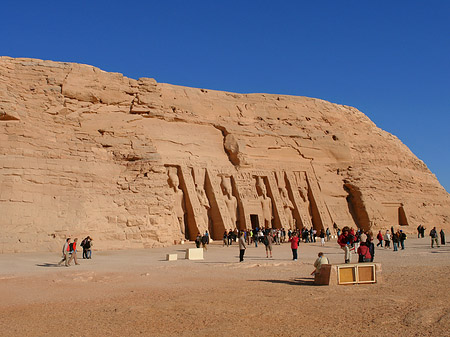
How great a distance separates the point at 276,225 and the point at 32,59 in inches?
660

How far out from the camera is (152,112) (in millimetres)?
27031

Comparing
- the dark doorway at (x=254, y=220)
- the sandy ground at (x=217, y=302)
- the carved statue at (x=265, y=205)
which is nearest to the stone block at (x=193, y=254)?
the sandy ground at (x=217, y=302)

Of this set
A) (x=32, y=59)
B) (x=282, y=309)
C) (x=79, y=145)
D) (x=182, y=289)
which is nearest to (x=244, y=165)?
(x=79, y=145)

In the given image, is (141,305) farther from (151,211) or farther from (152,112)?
(152,112)

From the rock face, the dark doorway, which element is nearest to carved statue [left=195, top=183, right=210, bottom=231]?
the rock face

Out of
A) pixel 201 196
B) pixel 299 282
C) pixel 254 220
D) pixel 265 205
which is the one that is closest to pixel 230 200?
pixel 201 196

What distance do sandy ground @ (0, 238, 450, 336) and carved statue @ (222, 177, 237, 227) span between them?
549 inches

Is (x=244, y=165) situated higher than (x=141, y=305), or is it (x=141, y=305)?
(x=244, y=165)

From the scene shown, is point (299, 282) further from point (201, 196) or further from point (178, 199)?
point (201, 196)

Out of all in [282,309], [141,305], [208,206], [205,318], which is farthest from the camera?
[208,206]

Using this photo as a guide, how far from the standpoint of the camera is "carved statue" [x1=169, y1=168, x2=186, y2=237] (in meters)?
25.7

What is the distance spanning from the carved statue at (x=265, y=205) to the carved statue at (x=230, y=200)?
2025 millimetres

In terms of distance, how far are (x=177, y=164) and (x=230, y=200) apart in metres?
3.97

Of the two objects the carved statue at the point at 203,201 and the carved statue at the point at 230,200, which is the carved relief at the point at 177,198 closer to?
the carved statue at the point at 203,201
